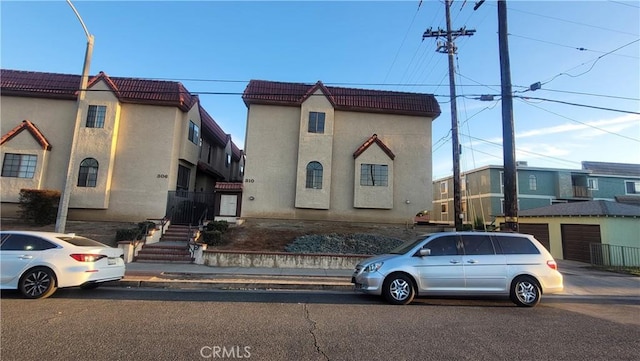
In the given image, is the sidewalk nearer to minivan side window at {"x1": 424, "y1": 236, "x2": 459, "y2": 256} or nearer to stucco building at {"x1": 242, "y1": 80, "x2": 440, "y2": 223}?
minivan side window at {"x1": 424, "y1": 236, "x2": 459, "y2": 256}

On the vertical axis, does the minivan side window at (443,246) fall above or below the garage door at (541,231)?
below

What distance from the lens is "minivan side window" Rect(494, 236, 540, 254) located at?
26.8ft

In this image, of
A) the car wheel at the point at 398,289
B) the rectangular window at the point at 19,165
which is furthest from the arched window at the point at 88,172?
the car wheel at the point at 398,289

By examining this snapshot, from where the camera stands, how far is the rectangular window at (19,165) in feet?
61.5

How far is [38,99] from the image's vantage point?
64.5 feet

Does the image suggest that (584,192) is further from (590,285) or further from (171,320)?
(171,320)

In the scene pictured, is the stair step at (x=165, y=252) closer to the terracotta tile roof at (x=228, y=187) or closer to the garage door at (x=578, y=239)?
the terracotta tile roof at (x=228, y=187)

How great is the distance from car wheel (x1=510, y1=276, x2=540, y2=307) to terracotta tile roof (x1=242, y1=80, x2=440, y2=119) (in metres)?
14.6

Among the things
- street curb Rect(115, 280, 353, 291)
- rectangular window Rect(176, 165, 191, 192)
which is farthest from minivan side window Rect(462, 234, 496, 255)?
rectangular window Rect(176, 165, 191, 192)

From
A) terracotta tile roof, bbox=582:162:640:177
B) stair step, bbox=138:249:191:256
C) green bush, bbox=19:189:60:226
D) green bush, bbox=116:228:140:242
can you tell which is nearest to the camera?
stair step, bbox=138:249:191:256

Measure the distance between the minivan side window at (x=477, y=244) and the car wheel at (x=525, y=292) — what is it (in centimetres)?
82

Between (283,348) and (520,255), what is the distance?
240 inches

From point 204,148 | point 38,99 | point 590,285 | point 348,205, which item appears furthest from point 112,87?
point 590,285

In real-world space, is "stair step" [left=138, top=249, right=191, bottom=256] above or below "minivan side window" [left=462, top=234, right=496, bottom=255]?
below
